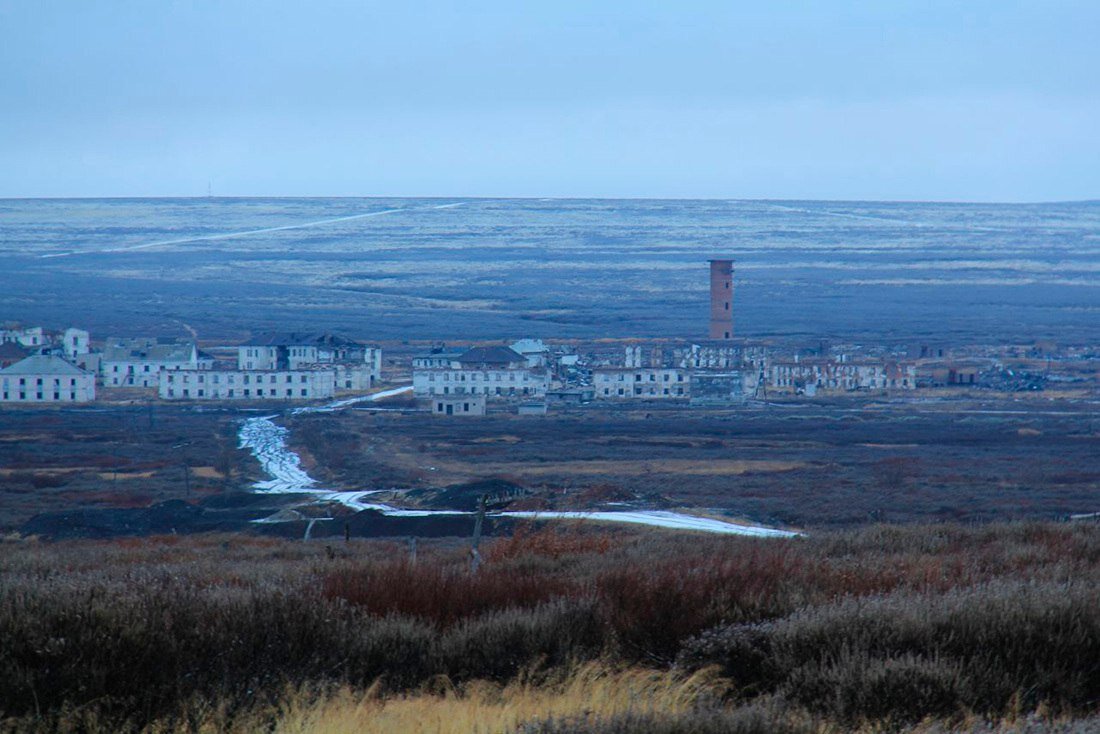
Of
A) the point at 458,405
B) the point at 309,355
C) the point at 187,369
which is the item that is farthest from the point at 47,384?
the point at 458,405

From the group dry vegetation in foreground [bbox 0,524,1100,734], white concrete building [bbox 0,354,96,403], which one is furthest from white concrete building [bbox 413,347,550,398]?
dry vegetation in foreground [bbox 0,524,1100,734]

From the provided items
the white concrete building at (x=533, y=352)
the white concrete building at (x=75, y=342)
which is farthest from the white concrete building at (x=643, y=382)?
the white concrete building at (x=75, y=342)

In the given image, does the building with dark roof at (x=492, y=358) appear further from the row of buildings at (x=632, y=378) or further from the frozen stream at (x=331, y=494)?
the frozen stream at (x=331, y=494)

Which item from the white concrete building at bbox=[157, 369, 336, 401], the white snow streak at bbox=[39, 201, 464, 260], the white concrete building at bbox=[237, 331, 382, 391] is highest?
the white snow streak at bbox=[39, 201, 464, 260]

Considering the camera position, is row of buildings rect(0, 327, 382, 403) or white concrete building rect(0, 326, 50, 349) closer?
row of buildings rect(0, 327, 382, 403)

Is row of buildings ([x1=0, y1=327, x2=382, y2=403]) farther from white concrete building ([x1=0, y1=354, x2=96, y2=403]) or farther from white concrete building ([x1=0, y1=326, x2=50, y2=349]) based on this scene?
white concrete building ([x1=0, y1=326, x2=50, y2=349])

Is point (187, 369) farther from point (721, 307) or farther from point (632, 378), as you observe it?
point (721, 307)
